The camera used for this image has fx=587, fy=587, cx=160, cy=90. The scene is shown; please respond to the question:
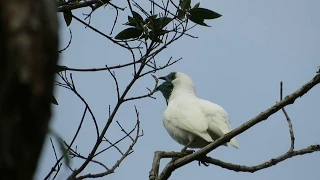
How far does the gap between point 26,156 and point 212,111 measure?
16.4 feet

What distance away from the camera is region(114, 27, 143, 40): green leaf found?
11.2 feet

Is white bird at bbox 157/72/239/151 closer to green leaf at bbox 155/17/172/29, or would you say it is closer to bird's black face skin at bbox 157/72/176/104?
bird's black face skin at bbox 157/72/176/104

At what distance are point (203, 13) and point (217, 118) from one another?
2.21 m

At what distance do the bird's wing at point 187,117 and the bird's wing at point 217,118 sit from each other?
60mm

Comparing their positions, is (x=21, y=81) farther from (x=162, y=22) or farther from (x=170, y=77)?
(x=170, y=77)

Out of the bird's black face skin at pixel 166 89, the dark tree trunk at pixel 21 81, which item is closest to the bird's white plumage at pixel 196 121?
the bird's black face skin at pixel 166 89

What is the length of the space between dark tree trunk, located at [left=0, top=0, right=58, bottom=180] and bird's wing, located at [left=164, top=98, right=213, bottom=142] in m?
4.59

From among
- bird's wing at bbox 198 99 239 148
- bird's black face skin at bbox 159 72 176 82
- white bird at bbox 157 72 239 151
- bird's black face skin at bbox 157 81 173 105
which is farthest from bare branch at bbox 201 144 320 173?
bird's black face skin at bbox 159 72 176 82

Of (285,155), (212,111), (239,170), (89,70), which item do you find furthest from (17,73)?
(212,111)

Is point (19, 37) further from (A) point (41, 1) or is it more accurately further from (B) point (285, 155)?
(B) point (285, 155)

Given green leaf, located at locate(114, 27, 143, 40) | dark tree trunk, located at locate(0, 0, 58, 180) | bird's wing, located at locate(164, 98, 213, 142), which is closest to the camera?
dark tree trunk, located at locate(0, 0, 58, 180)

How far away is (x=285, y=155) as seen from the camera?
316 cm

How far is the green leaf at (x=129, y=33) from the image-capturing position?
11.2 ft

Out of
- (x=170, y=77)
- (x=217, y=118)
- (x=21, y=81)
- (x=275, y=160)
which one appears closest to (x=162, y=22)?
(x=275, y=160)
